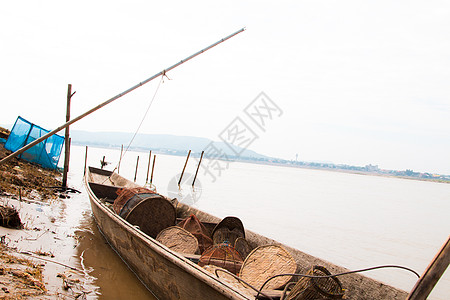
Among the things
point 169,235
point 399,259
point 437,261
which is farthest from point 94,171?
point 437,261

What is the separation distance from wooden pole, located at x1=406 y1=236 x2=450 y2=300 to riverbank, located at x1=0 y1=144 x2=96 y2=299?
11.1ft

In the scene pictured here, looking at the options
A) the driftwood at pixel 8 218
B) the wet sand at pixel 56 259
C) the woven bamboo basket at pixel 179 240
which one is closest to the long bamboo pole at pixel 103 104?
the driftwood at pixel 8 218

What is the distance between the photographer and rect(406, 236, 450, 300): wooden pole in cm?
217

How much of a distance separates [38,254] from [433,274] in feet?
16.6

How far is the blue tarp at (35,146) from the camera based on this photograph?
44.6ft

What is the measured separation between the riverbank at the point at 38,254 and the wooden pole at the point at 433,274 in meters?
3.39

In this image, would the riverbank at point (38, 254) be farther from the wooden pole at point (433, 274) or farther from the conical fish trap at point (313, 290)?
the wooden pole at point (433, 274)

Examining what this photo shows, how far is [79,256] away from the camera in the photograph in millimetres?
5984

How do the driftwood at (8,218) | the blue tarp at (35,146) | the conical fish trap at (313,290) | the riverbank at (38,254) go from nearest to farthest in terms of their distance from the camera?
the conical fish trap at (313,290) → the riverbank at (38,254) → the driftwood at (8,218) → the blue tarp at (35,146)

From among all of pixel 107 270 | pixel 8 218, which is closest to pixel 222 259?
pixel 107 270

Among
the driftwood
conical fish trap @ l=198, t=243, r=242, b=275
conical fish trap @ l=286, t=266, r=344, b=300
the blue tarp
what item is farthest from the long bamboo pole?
the blue tarp

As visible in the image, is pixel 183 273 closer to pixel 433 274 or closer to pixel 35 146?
pixel 433 274

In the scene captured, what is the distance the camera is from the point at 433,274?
7.21 feet

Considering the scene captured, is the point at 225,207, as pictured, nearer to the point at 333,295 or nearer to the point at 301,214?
the point at 301,214
